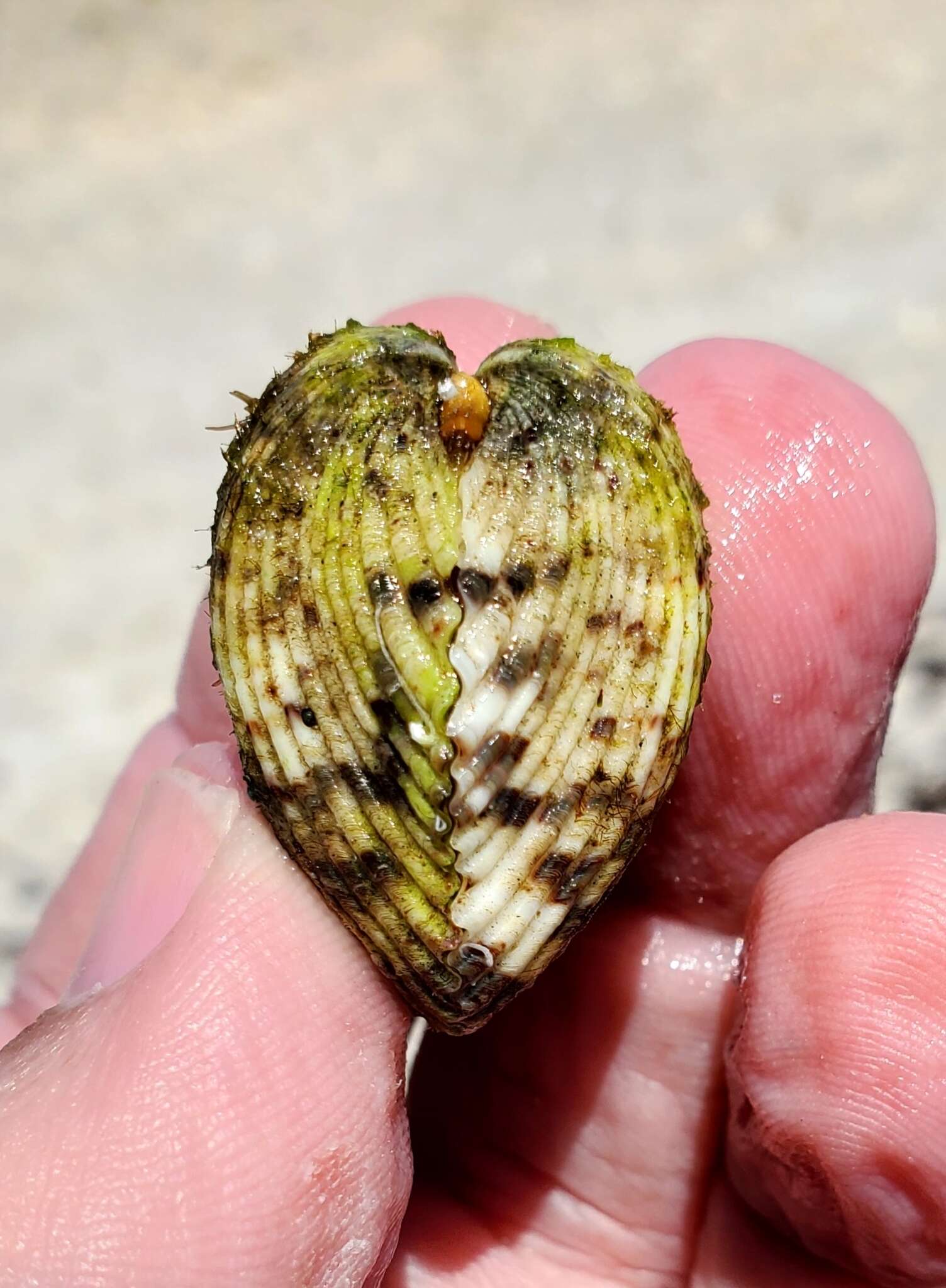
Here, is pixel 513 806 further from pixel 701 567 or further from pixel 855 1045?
pixel 855 1045

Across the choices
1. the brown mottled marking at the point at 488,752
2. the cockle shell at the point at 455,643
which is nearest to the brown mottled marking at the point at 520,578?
the cockle shell at the point at 455,643

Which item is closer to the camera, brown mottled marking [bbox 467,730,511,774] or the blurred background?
brown mottled marking [bbox 467,730,511,774]

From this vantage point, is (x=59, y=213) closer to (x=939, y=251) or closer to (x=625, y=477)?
(x=939, y=251)

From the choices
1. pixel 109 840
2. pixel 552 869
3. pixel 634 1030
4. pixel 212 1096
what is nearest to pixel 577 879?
pixel 552 869

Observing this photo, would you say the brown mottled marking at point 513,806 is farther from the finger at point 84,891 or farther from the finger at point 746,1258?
the finger at point 84,891

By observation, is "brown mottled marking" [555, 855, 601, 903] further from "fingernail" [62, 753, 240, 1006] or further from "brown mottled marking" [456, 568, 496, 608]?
"fingernail" [62, 753, 240, 1006]

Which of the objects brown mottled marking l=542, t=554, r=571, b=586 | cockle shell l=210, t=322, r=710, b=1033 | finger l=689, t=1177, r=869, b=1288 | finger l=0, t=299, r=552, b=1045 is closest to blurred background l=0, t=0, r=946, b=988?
finger l=0, t=299, r=552, b=1045
